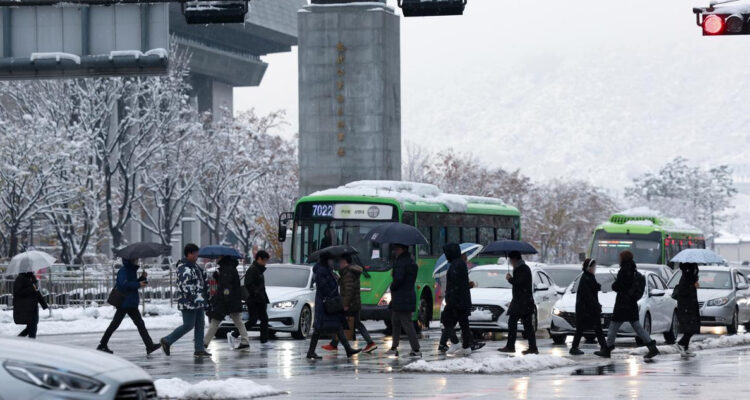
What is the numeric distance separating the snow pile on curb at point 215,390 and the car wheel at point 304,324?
13.3m

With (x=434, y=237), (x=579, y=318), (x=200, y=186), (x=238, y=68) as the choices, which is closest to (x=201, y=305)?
(x=579, y=318)

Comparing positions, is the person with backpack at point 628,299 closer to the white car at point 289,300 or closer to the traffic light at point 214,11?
the traffic light at point 214,11

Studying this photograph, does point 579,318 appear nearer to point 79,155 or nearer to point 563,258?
point 79,155

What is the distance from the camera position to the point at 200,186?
73.9m

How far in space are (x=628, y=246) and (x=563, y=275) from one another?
14.8 meters

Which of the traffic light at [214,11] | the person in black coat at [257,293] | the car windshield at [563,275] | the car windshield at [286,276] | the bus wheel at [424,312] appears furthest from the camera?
the car windshield at [563,275]

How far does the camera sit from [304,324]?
29.5 metres

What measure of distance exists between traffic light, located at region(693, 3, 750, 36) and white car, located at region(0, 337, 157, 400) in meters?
12.7

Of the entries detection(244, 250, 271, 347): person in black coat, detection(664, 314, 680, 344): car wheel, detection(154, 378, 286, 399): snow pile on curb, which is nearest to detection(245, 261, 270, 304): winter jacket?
detection(244, 250, 271, 347): person in black coat

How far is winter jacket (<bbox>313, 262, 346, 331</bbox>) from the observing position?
2212 cm

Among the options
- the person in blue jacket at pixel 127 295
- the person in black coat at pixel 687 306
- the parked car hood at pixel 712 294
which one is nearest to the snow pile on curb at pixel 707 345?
the person in black coat at pixel 687 306

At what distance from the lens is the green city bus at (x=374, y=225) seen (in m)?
31.4

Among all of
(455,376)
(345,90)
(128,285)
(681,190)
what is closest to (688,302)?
(455,376)

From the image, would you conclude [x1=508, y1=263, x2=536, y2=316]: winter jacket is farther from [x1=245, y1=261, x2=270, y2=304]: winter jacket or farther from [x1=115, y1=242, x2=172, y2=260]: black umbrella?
[x1=115, y1=242, x2=172, y2=260]: black umbrella
